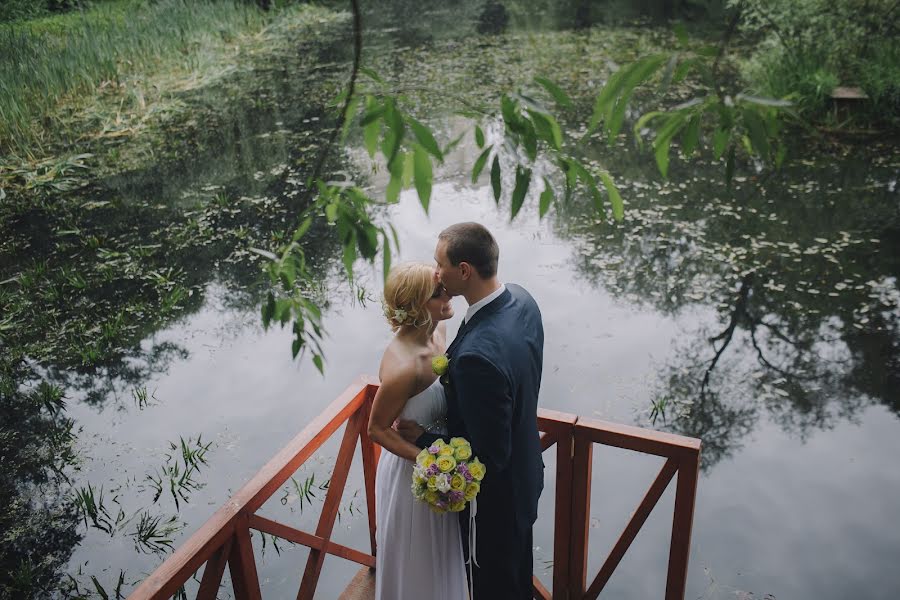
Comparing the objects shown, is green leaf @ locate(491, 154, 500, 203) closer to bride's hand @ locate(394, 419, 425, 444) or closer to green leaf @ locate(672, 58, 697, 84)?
green leaf @ locate(672, 58, 697, 84)

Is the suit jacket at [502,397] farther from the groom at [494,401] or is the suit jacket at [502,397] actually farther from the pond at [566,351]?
the pond at [566,351]

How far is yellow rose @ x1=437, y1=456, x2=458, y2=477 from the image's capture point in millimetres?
2496

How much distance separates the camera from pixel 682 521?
2898 mm

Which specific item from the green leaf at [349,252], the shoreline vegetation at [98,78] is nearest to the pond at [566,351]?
the shoreline vegetation at [98,78]

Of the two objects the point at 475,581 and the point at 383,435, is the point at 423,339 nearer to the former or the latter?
the point at 383,435

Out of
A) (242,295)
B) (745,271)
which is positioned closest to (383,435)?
(242,295)

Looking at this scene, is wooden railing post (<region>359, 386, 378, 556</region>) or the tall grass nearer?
wooden railing post (<region>359, 386, 378, 556</region>)

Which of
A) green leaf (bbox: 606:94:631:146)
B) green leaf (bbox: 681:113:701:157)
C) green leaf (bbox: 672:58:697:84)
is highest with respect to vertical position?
green leaf (bbox: 672:58:697:84)

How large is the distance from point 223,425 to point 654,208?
19.1ft

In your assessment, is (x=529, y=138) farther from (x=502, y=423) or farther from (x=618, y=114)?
(x=502, y=423)

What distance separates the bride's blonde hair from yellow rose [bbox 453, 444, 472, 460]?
520 mm

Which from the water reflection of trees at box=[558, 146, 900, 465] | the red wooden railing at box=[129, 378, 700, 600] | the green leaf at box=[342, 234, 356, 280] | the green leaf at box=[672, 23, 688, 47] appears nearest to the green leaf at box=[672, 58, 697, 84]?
the green leaf at box=[672, 23, 688, 47]

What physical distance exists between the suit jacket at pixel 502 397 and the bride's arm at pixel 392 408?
11cm

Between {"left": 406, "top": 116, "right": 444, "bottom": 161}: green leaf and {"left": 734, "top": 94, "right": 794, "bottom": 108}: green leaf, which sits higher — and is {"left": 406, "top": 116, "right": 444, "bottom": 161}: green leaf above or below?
below
